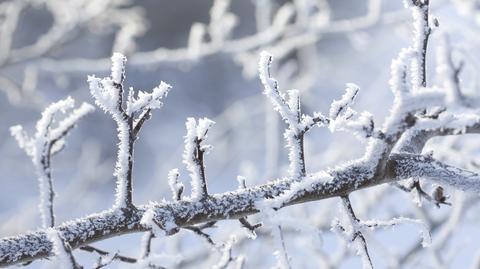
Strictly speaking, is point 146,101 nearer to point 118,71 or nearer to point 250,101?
point 118,71

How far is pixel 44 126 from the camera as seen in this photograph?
4.86 ft

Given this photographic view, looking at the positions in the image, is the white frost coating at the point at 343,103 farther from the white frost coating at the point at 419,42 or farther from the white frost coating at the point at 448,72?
the white frost coating at the point at 448,72

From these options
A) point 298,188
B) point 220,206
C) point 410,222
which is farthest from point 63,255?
point 410,222

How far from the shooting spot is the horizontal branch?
4.05ft

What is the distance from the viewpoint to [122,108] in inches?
51.4

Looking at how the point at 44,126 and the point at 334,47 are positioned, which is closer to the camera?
the point at 44,126

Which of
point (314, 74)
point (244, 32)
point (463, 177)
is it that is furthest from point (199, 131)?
point (244, 32)

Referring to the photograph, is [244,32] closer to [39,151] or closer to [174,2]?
[174,2]

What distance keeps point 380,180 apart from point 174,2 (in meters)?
11.5

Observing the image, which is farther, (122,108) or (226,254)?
(226,254)

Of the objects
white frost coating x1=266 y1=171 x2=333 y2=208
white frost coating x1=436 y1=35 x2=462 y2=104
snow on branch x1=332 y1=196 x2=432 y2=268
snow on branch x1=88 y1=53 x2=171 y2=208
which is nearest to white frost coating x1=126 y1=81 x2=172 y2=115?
A: snow on branch x1=88 y1=53 x2=171 y2=208

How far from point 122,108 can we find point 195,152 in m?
0.17

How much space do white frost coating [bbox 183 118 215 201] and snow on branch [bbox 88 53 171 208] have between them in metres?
0.09

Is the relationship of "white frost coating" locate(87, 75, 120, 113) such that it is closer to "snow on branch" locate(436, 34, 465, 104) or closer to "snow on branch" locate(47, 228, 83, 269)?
"snow on branch" locate(47, 228, 83, 269)
